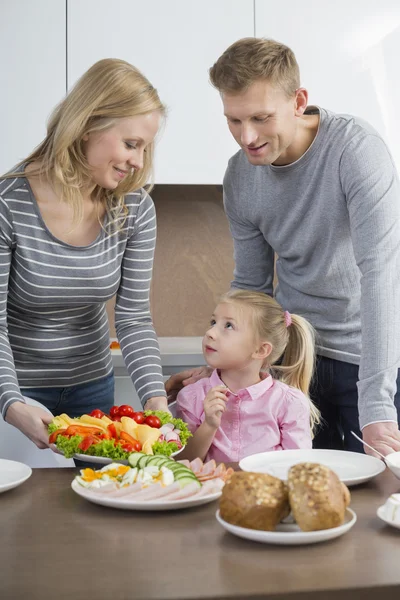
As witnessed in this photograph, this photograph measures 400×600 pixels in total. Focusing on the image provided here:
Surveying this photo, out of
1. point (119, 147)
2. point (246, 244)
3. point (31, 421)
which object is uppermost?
point (119, 147)

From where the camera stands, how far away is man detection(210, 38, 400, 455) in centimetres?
153

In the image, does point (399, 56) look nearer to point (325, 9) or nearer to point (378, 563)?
point (325, 9)

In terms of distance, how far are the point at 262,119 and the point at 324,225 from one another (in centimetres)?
29

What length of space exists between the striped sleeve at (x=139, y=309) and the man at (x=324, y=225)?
279mm

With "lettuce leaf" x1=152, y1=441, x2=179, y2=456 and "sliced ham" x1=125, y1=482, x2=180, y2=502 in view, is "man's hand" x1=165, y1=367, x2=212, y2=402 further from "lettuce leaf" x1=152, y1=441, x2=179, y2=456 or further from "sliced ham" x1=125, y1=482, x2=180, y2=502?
"sliced ham" x1=125, y1=482, x2=180, y2=502

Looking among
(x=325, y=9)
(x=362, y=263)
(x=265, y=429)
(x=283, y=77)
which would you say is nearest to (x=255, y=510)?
(x=362, y=263)

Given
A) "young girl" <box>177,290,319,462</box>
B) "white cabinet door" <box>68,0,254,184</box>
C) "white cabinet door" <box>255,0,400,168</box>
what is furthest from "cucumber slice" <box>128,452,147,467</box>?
"white cabinet door" <box>255,0,400,168</box>

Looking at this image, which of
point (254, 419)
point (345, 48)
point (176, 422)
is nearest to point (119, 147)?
point (176, 422)

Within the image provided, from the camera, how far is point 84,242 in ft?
5.85

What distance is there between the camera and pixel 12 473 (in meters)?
1.27

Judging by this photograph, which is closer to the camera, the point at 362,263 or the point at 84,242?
the point at 362,263

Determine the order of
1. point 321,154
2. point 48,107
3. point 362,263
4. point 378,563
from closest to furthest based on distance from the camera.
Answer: point 378,563 → point 362,263 → point 321,154 → point 48,107

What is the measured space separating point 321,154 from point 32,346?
2.61ft

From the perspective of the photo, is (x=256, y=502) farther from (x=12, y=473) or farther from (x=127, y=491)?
(x=12, y=473)
